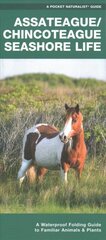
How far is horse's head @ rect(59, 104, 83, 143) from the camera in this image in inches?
442

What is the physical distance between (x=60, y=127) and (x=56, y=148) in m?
0.47

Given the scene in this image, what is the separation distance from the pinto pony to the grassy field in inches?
5.3

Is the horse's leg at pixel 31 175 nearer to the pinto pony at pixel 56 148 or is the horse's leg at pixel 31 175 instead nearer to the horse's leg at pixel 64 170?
the pinto pony at pixel 56 148

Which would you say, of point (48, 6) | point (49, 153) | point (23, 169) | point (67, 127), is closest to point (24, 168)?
point (23, 169)

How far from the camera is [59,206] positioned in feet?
38.0

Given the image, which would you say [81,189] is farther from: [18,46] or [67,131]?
[18,46]

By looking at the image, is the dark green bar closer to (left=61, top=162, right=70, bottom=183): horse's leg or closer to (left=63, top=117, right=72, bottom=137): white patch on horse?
(left=63, top=117, right=72, bottom=137): white patch on horse

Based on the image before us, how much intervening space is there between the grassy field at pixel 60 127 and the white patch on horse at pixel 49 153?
0.19 metres

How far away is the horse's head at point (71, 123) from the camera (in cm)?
1123

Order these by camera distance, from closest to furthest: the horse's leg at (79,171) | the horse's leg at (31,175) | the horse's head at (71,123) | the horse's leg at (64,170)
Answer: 1. the horse's head at (71,123)
2. the horse's leg at (64,170)
3. the horse's leg at (79,171)
4. the horse's leg at (31,175)

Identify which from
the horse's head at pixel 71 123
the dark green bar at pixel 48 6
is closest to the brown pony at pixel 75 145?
the horse's head at pixel 71 123

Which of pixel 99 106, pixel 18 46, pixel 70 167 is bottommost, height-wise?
pixel 70 167
